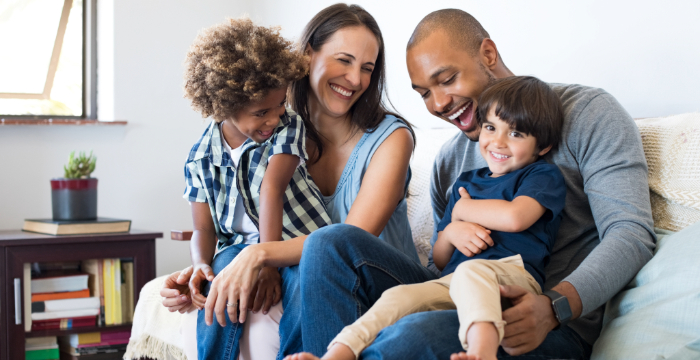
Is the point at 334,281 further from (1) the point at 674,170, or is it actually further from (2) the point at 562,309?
A: (1) the point at 674,170

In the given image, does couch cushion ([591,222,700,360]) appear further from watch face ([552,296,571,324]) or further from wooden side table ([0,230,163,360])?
wooden side table ([0,230,163,360])

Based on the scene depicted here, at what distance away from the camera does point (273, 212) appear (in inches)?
53.7

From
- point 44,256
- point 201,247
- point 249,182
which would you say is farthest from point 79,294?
point 249,182

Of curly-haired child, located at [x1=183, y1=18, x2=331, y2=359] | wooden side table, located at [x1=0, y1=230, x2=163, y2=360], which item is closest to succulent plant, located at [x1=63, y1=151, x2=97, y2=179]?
wooden side table, located at [x1=0, y1=230, x2=163, y2=360]

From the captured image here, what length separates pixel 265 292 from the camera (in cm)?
127

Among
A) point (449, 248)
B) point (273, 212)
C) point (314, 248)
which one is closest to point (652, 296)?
point (449, 248)

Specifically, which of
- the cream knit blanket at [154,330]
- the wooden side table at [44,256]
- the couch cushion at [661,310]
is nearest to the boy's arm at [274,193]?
the cream knit blanket at [154,330]

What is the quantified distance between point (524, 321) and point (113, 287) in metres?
1.89

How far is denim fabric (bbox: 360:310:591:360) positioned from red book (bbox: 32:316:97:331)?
5.78 ft

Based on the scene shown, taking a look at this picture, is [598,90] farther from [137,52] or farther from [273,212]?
[137,52]

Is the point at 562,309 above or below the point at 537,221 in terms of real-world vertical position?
below

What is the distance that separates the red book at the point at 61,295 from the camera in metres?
2.23

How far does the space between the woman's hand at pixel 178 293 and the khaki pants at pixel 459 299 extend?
1.95ft

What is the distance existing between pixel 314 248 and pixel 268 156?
44cm
